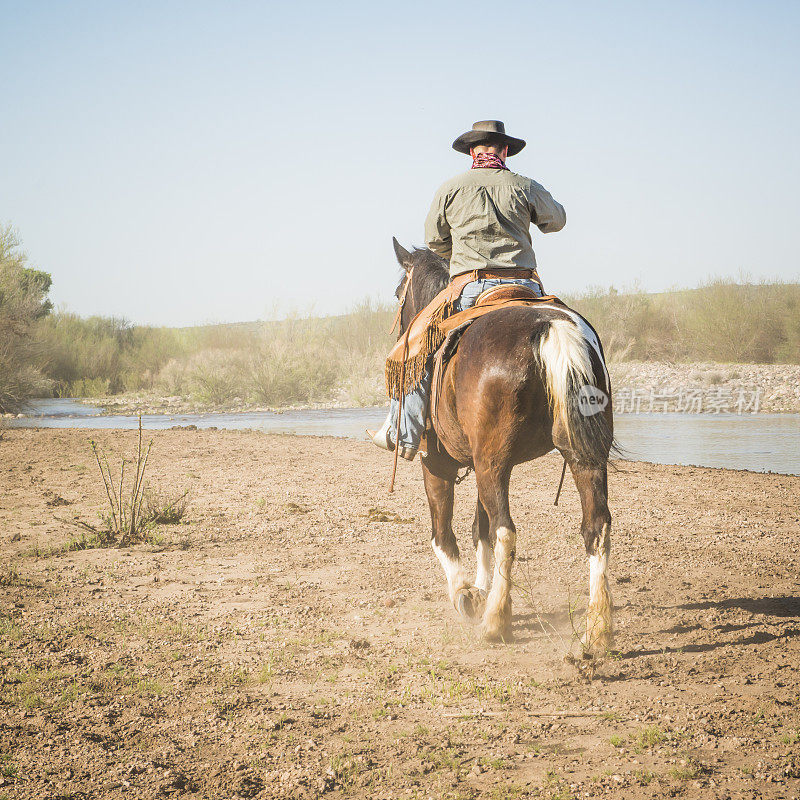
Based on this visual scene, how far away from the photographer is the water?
11.6 metres

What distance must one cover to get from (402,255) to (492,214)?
1.13 m

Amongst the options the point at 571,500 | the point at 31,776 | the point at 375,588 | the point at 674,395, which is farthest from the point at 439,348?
the point at 674,395

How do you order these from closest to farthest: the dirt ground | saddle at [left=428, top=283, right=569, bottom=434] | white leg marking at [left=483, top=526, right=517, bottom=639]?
1. the dirt ground
2. white leg marking at [left=483, top=526, right=517, bottom=639]
3. saddle at [left=428, top=283, right=569, bottom=434]

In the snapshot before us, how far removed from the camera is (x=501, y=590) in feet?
13.4

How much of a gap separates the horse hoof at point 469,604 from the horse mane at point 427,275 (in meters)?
2.03

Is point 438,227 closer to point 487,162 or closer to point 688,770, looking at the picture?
point 487,162

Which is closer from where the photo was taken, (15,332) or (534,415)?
(534,415)

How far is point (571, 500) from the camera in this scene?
328 inches

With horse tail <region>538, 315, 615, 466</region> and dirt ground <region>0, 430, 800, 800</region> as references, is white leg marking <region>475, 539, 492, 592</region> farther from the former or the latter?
horse tail <region>538, 315, 615, 466</region>

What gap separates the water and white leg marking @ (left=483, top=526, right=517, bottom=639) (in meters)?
6.71

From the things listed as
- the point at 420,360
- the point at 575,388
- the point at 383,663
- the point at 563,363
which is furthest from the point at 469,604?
the point at 563,363

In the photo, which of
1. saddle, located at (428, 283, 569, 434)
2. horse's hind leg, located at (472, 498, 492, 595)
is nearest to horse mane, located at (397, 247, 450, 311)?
saddle, located at (428, 283, 569, 434)

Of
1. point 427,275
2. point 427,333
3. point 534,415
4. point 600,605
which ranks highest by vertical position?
point 427,275

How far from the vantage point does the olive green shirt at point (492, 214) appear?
466 cm
